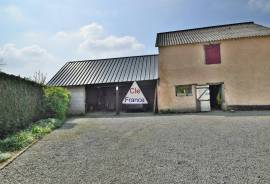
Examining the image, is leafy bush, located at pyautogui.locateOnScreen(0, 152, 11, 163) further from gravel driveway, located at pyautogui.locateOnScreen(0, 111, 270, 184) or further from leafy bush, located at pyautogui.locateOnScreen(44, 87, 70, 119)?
leafy bush, located at pyautogui.locateOnScreen(44, 87, 70, 119)

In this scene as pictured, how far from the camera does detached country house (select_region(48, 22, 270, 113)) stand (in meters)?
17.4

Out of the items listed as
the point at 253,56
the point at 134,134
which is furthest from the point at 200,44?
the point at 134,134

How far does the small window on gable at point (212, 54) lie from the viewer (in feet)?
59.0

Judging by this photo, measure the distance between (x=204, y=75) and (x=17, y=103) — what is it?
1270 cm

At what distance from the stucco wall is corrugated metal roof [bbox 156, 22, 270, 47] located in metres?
7.34

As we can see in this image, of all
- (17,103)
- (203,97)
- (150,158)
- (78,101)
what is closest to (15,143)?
(17,103)

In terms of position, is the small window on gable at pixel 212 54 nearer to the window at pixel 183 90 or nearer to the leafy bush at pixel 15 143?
the window at pixel 183 90

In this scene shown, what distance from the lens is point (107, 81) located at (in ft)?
65.8

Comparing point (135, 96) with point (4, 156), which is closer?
point (4, 156)

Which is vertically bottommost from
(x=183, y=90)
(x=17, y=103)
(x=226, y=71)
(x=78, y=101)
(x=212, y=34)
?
(x=17, y=103)

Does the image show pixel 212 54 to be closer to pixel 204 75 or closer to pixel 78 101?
pixel 204 75

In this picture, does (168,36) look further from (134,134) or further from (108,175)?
(108,175)

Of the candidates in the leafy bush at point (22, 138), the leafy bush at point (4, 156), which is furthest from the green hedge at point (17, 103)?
the leafy bush at point (4, 156)

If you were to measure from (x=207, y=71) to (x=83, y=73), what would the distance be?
1067 cm
